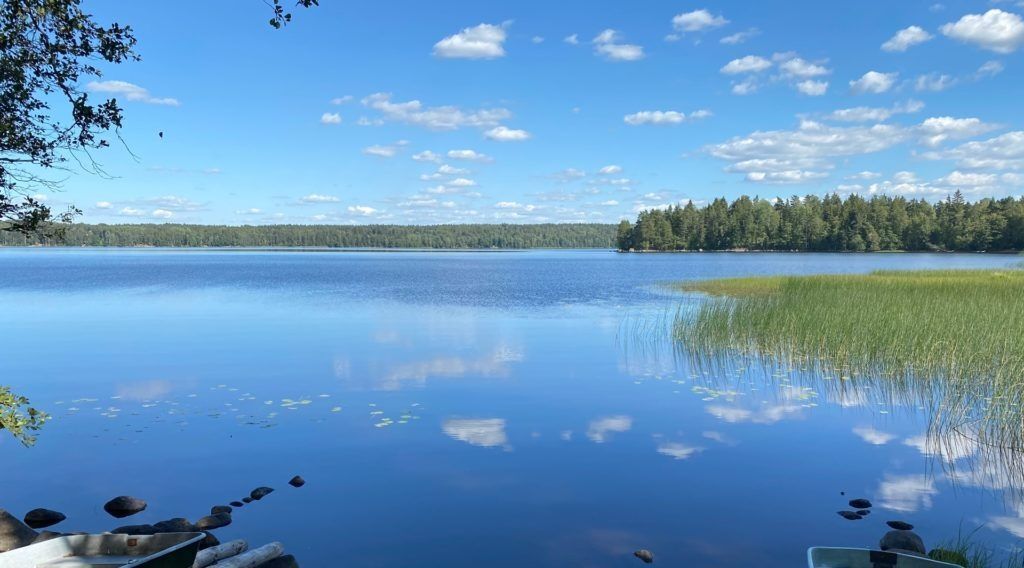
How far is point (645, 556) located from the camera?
741 cm

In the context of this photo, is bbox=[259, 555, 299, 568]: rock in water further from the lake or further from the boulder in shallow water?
the boulder in shallow water

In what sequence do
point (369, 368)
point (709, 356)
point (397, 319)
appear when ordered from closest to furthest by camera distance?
point (369, 368) < point (709, 356) < point (397, 319)

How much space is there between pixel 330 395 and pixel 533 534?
8.38m

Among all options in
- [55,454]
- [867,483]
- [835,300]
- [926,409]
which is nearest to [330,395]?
[55,454]

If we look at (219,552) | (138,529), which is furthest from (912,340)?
(138,529)

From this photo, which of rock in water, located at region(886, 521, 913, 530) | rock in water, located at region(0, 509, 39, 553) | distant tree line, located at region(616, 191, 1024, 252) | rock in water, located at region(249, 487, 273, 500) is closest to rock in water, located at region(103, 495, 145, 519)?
rock in water, located at region(249, 487, 273, 500)

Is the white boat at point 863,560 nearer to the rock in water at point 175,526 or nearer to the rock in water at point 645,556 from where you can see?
the rock in water at point 645,556

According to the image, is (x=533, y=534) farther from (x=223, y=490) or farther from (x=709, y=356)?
(x=709, y=356)

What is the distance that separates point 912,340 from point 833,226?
141150 mm

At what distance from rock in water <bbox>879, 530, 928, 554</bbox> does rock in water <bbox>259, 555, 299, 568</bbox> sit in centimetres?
636

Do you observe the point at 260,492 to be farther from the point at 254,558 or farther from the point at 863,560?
the point at 863,560

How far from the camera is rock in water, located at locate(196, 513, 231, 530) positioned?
317 inches

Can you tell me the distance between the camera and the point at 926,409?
44.4 feet

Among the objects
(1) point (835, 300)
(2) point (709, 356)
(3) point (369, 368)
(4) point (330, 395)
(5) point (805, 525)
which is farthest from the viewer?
(1) point (835, 300)
